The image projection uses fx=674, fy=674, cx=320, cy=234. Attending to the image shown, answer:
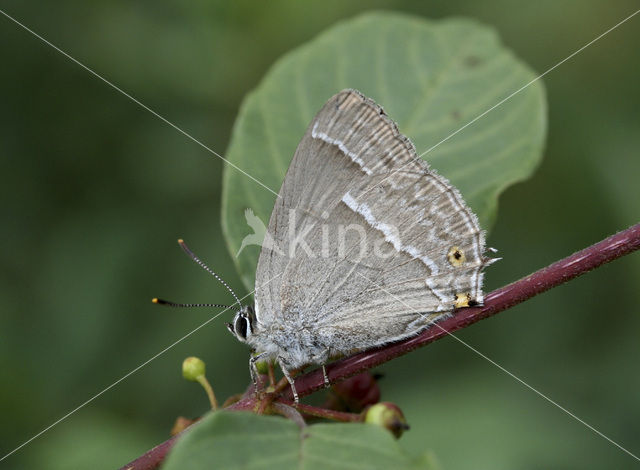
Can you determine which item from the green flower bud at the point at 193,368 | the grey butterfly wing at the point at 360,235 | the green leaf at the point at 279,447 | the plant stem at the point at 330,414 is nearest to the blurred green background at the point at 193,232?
the grey butterfly wing at the point at 360,235

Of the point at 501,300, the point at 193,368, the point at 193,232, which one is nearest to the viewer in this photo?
the point at 501,300

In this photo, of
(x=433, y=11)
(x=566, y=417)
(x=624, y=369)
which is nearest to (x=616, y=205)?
(x=624, y=369)

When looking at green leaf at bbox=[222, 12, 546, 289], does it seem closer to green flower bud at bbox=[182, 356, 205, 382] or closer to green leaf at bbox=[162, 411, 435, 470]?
green flower bud at bbox=[182, 356, 205, 382]

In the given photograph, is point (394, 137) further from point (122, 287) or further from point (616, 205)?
point (122, 287)

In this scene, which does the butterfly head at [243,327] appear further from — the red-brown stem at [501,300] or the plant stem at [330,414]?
the plant stem at [330,414]

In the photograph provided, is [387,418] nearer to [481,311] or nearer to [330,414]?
[330,414]

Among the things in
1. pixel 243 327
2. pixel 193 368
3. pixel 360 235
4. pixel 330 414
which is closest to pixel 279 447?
pixel 330 414
